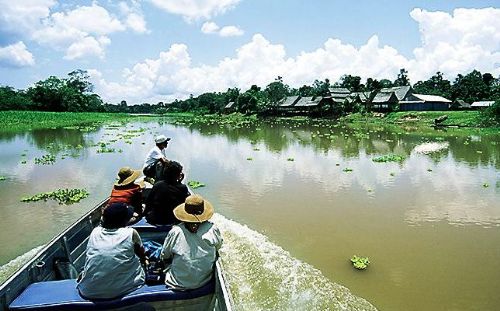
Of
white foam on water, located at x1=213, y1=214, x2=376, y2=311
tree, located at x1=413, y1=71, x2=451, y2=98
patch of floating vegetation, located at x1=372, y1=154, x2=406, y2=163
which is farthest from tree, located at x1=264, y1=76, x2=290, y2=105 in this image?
white foam on water, located at x1=213, y1=214, x2=376, y2=311

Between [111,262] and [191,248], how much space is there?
894 millimetres

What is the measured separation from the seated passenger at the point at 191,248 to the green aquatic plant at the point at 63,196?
845cm

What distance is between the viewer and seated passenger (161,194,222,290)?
4.34m

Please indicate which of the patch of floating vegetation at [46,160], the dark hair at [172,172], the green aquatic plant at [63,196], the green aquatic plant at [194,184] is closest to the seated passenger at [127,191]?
the dark hair at [172,172]

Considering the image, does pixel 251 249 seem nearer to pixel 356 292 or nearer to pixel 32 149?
pixel 356 292

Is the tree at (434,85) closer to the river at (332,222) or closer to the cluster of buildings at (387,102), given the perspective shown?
the cluster of buildings at (387,102)

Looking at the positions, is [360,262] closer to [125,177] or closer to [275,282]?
[275,282]

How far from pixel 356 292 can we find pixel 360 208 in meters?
5.07

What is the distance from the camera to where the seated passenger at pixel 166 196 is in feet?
20.4

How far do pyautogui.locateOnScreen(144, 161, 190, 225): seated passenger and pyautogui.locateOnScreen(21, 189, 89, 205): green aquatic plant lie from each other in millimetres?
6316

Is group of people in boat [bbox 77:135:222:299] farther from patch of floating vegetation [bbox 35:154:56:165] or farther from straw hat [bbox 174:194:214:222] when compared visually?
patch of floating vegetation [bbox 35:154:56:165]

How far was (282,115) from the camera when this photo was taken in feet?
278

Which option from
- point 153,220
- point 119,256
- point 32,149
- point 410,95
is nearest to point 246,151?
point 32,149

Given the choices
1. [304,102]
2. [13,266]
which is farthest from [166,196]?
[304,102]
